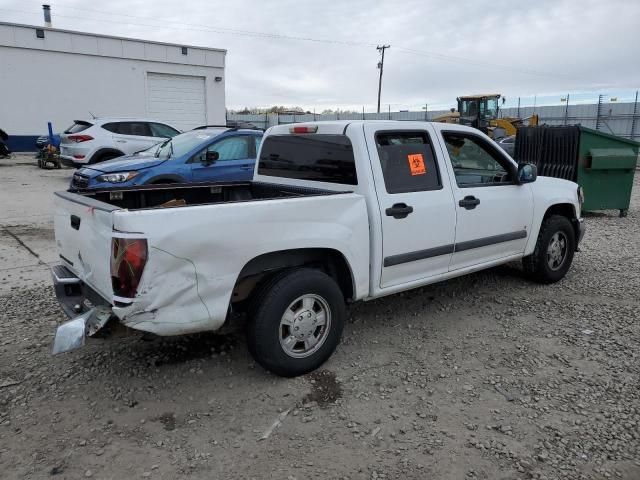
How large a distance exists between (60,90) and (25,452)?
20856 mm

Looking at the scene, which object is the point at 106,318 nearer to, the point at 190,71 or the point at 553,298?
the point at 553,298

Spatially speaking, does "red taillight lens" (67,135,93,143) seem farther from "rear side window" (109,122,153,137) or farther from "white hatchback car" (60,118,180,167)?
"rear side window" (109,122,153,137)

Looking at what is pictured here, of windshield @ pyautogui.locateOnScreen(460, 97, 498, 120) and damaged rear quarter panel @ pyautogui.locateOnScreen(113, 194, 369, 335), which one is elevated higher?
windshield @ pyautogui.locateOnScreen(460, 97, 498, 120)

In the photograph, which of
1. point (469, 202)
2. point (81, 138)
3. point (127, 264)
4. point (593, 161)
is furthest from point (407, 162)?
point (81, 138)

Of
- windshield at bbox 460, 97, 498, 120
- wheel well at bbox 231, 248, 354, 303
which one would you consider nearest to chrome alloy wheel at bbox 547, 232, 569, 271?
wheel well at bbox 231, 248, 354, 303

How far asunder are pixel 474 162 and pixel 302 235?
87.3 inches

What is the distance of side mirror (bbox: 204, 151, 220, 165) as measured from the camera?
26.5 ft

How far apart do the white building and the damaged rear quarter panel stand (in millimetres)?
20473

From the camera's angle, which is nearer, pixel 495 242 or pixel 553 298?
pixel 495 242

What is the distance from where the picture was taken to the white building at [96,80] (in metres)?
19.5

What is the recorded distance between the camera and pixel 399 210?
3.82 meters

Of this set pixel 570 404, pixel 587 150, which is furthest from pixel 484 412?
pixel 587 150

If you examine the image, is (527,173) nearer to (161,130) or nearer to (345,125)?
(345,125)

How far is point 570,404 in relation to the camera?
325 centimetres
